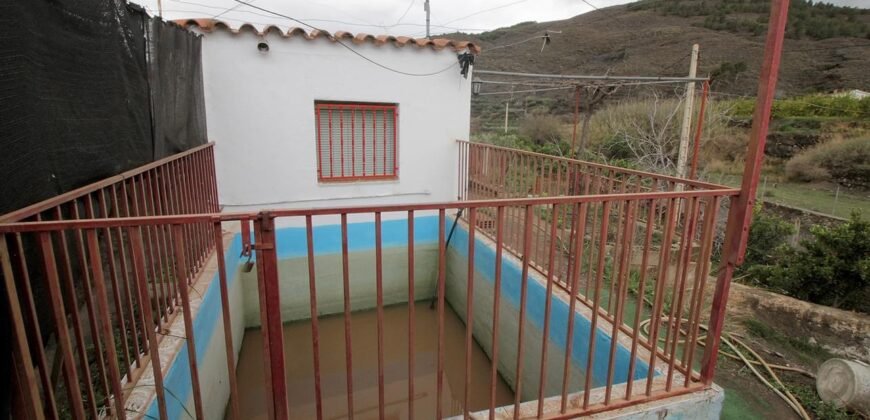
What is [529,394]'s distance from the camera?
12.4 ft

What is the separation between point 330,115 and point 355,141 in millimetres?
453

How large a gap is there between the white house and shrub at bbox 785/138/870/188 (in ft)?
42.1

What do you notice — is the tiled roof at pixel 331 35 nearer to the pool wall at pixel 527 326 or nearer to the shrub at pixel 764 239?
the pool wall at pixel 527 326

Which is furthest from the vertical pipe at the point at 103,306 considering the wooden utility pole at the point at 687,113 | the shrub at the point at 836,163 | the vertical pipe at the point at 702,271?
the shrub at the point at 836,163

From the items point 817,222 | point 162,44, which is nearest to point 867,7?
point 817,222

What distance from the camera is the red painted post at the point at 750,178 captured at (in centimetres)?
183

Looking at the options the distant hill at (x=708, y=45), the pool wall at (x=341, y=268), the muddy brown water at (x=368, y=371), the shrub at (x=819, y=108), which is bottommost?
the muddy brown water at (x=368, y=371)

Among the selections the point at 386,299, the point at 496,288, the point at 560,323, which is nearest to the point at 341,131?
the point at 386,299

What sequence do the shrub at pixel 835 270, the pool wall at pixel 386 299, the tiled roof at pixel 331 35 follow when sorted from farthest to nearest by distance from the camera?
1. the tiled roof at pixel 331 35
2. the shrub at pixel 835 270
3. the pool wall at pixel 386 299

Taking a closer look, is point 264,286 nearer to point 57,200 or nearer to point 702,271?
point 57,200

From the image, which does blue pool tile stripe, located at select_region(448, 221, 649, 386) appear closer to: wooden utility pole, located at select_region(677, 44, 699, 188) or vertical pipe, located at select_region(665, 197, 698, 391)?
vertical pipe, located at select_region(665, 197, 698, 391)

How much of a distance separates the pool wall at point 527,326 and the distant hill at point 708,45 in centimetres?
1993

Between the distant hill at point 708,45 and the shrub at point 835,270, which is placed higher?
the distant hill at point 708,45

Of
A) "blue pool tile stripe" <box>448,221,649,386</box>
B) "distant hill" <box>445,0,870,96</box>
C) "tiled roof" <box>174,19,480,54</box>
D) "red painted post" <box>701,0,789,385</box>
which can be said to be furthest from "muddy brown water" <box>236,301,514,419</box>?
"distant hill" <box>445,0,870,96</box>
